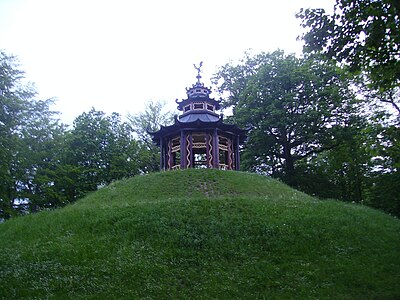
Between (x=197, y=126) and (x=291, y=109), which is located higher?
(x=291, y=109)

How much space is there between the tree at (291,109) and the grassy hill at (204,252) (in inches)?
604

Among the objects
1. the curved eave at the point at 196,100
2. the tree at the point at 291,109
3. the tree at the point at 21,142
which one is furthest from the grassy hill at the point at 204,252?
the tree at the point at 291,109

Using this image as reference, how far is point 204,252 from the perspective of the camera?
1170 centimetres

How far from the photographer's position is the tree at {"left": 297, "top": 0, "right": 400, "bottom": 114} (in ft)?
28.1

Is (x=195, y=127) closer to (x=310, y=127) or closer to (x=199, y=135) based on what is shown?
(x=199, y=135)

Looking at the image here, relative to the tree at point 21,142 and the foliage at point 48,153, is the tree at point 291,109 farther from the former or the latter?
the tree at point 21,142

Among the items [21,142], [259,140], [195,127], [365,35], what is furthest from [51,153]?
[365,35]

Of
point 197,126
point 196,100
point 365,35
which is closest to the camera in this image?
point 365,35

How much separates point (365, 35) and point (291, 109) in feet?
79.4

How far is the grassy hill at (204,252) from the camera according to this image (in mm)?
9609

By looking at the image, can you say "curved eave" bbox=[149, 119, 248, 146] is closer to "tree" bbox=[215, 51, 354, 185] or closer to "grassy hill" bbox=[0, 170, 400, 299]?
"tree" bbox=[215, 51, 354, 185]

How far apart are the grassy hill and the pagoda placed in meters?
8.80

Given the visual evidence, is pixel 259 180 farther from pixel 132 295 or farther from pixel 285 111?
pixel 132 295

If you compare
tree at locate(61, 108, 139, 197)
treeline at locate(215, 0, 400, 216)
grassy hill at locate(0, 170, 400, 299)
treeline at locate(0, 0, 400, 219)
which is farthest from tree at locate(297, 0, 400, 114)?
tree at locate(61, 108, 139, 197)
